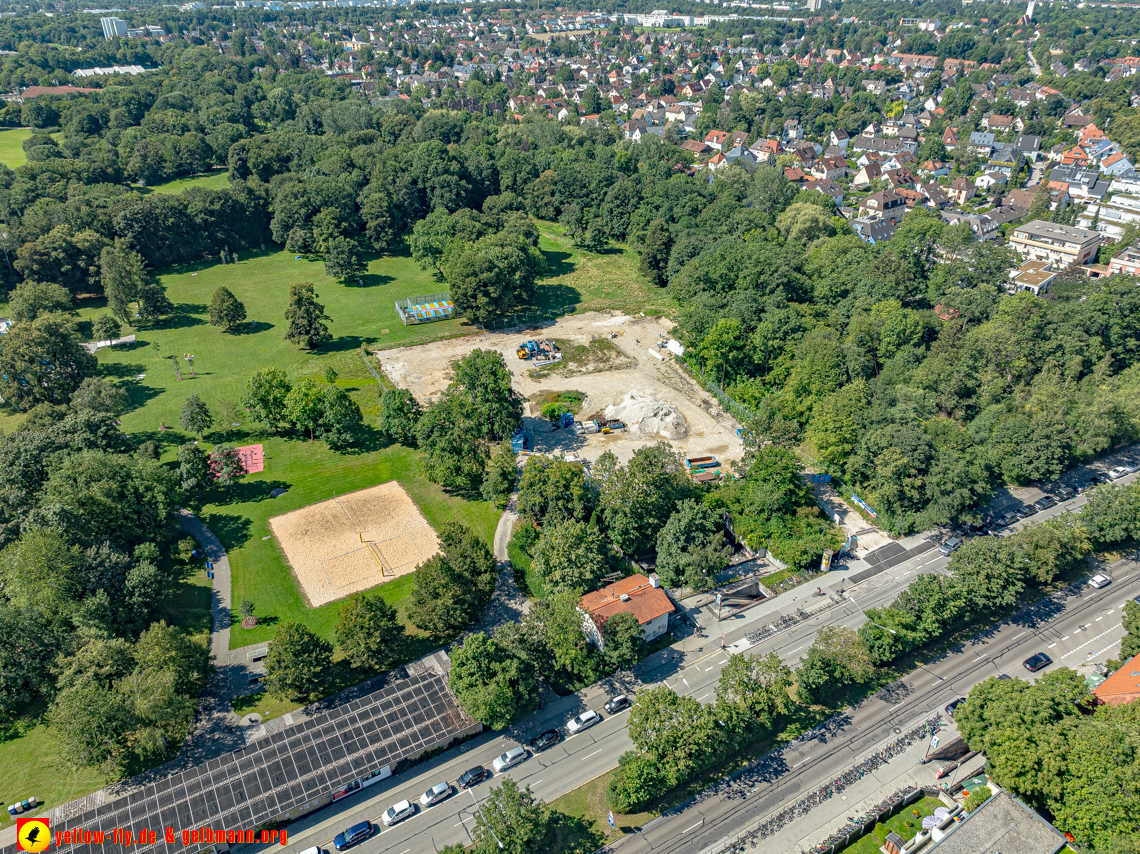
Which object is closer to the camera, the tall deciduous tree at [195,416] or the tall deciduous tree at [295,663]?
the tall deciduous tree at [295,663]

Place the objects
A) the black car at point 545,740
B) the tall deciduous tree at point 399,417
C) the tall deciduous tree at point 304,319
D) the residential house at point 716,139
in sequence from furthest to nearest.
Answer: the residential house at point 716,139 → the tall deciduous tree at point 304,319 → the tall deciduous tree at point 399,417 → the black car at point 545,740

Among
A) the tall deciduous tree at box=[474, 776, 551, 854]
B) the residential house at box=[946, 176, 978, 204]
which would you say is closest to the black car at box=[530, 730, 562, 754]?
the tall deciduous tree at box=[474, 776, 551, 854]

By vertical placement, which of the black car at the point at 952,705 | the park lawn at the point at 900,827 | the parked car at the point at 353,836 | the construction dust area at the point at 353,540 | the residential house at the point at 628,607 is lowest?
the construction dust area at the point at 353,540

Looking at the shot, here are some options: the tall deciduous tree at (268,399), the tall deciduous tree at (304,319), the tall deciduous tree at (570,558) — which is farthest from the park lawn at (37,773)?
the tall deciduous tree at (304,319)

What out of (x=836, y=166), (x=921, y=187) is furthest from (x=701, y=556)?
(x=836, y=166)

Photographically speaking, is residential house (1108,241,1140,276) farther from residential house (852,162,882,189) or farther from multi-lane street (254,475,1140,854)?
residential house (852,162,882,189)

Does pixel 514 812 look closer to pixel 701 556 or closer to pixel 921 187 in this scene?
pixel 701 556

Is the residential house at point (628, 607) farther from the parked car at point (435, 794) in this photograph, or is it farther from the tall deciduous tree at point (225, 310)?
the tall deciduous tree at point (225, 310)
